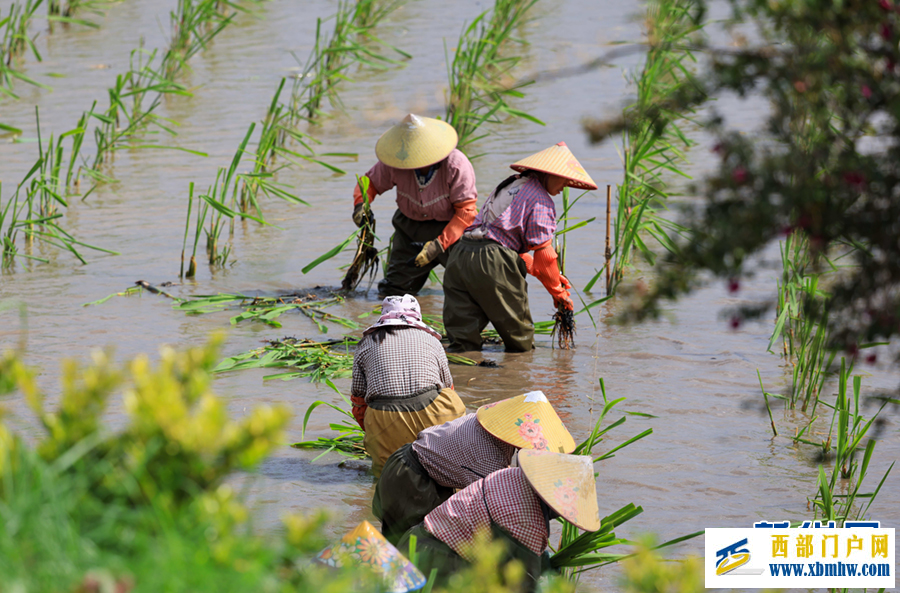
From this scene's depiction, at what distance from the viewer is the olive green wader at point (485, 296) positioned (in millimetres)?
4855

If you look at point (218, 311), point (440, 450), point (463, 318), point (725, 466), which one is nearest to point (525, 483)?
point (440, 450)

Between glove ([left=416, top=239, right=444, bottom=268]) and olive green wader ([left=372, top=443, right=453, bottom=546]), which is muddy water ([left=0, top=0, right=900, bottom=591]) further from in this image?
glove ([left=416, top=239, right=444, bottom=268])

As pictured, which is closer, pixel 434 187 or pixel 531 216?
pixel 531 216

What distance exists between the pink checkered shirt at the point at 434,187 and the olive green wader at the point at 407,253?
0.23 feet

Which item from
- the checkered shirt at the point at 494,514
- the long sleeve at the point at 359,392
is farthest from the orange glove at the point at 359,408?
the checkered shirt at the point at 494,514

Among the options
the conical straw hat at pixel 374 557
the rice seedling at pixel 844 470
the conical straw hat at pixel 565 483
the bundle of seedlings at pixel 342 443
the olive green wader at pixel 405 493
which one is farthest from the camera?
the bundle of seedlings at pixel 342 443

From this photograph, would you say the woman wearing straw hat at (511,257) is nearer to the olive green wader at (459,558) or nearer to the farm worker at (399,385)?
the farm worker at (399,385)

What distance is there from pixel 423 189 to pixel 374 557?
10.9 ft

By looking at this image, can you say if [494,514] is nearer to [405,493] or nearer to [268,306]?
[405,493]

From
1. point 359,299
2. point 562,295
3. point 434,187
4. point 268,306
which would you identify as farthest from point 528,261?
point 268,306

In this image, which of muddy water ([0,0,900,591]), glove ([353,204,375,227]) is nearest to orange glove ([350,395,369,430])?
muddy water ([0,0,900,591])

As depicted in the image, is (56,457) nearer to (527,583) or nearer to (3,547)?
(3,547)

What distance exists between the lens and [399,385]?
3438 mm

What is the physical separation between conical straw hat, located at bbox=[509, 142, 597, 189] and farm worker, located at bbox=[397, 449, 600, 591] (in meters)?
Result: 2.25
